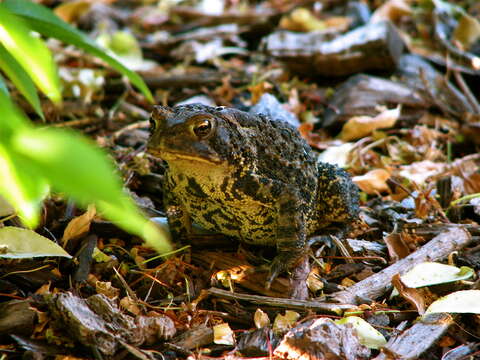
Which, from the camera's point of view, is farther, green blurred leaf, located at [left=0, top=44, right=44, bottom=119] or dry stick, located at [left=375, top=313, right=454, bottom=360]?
dry stick, located at [left=375, top=313, right=454, bottom=360]

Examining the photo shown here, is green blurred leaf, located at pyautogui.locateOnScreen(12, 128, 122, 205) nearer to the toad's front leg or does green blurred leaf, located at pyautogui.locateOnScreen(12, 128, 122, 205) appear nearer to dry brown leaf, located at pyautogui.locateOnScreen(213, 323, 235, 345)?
dry brown leaf, located at pyautogui.locateOnScreen(213, 323, 235, 345)

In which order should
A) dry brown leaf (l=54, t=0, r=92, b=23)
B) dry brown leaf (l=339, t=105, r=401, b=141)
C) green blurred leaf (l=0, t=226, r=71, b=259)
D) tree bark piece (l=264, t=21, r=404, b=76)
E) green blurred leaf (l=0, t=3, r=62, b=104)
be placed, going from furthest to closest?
1. dry brown leaf (l=54, t=0, r=92, b=23)
2. tree bark piece (l=264, t=21, r=404, b=76)
3. dry brown leaf (l=339, t=105, r=401, b=141)
4. green blurred leaf (l=0, t=226, r=71, b=259)
5. green blurred leaf (l=0, t=3, r=62, b=104)

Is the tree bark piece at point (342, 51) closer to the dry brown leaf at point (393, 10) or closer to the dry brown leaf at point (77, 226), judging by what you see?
the dry brown leaf at point (393, 10)

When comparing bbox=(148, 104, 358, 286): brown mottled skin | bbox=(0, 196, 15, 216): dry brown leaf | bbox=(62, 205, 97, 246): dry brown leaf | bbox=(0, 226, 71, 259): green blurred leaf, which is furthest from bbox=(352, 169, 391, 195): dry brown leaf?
bbox=(0, 196, 15, 216): dry brown leaf

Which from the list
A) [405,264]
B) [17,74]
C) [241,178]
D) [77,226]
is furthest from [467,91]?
[17,74]

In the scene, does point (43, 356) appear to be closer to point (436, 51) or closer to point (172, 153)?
point (172, 153)

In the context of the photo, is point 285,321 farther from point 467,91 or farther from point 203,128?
point 467,91

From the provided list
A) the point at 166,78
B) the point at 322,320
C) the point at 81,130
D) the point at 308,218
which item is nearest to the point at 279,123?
the point at 308,218
